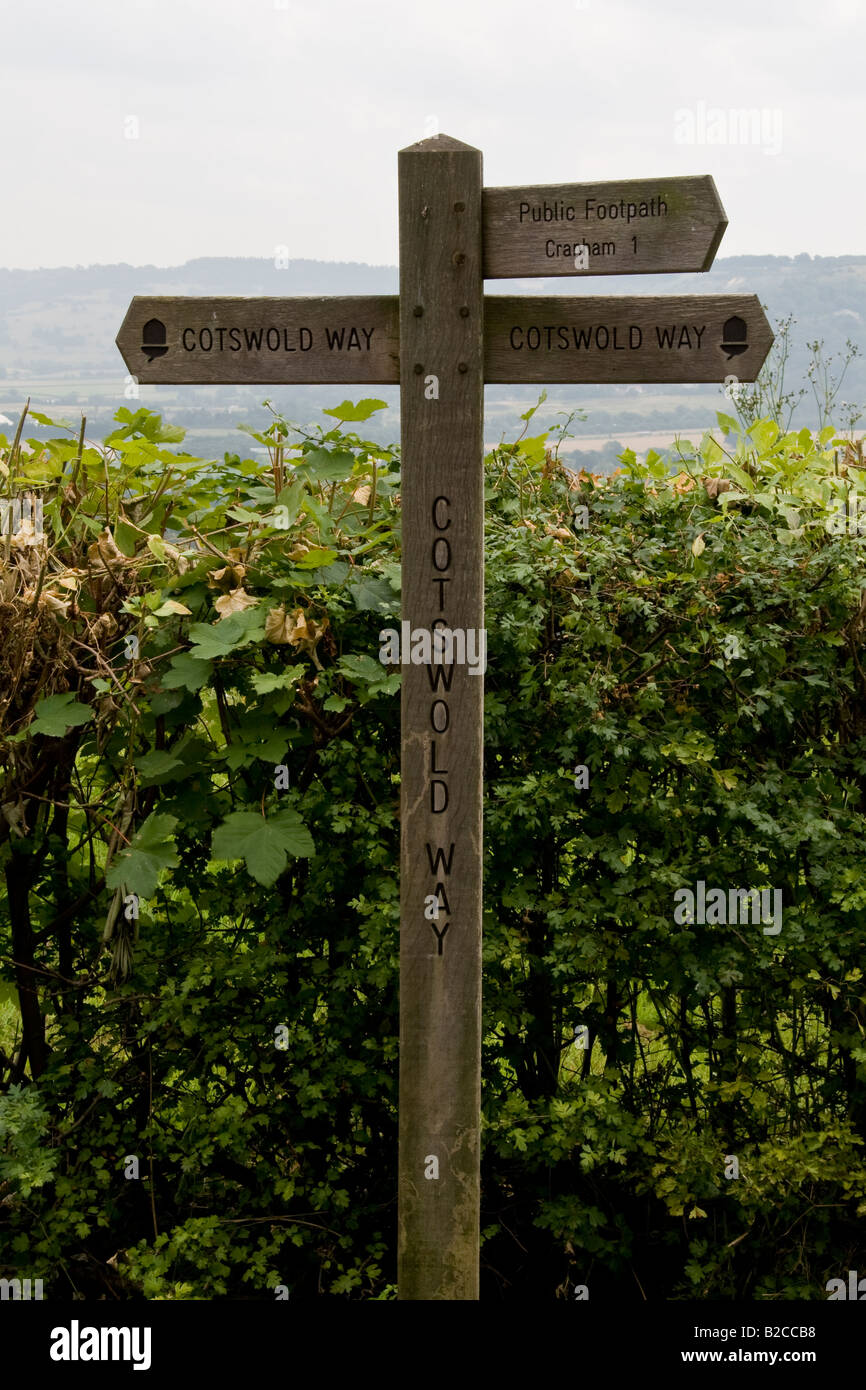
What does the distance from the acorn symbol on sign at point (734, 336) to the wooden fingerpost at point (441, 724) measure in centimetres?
51

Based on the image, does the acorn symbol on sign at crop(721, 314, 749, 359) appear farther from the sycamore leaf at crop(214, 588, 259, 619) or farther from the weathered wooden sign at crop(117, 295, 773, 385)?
the sycamore leaf at crop(214, 588, 259, 619)

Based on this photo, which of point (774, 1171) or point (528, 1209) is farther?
point (528, 1209)

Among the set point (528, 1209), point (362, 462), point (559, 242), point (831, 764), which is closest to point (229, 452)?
point (362, 462)

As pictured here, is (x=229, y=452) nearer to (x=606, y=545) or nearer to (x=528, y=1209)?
(x=606, y=545)

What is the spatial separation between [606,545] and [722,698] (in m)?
0.51

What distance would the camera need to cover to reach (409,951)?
262cm

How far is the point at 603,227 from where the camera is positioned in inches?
96.2

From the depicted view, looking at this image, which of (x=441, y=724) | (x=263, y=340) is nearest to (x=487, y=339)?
(x=263, y=340)

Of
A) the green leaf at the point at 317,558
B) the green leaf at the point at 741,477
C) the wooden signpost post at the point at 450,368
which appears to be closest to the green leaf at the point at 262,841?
the wooden signpost post at the point at 450,368

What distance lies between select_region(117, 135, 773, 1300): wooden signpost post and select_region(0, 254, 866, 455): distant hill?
89 millimetres

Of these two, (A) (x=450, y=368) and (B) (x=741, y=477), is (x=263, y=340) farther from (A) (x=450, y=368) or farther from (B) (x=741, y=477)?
(B) (x=741, y=477)

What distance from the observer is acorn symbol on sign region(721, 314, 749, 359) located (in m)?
2.50

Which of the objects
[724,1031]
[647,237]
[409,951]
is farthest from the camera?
[724,1031]

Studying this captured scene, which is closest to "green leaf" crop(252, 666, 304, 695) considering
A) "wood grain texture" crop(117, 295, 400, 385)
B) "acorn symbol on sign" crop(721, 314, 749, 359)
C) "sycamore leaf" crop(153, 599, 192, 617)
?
"sycamore leaf" crop(153, 599, 192, 617)
